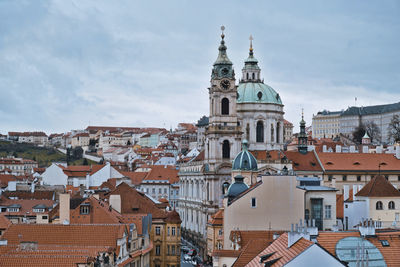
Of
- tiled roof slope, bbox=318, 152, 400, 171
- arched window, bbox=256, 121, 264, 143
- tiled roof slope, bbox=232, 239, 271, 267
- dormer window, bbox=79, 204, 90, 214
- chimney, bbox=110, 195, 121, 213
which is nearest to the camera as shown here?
tiled roof slope, bbox=232, 239, 271, 267

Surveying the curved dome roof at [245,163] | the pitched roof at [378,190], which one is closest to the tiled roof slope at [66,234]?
the pitched roof at [378,190]

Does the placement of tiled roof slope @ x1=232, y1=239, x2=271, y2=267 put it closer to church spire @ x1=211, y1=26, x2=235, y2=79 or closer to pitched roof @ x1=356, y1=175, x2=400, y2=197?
pitched roof @ x1=356, y1=175, x2=400, y2=197

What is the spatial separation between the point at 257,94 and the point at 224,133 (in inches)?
494

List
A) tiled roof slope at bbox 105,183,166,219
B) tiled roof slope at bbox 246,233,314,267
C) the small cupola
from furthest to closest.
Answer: tiled roof slope at bbox 105,183,166,219 → the small cupola → tiled roof slope at bbox 246,233,314,267

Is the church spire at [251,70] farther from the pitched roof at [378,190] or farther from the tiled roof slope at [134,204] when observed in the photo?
the tiled roof slope at [134,204]

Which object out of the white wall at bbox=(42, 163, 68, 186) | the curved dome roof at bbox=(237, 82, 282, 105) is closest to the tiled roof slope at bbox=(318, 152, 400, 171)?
the curved dome roof at bbox=(237, 82, 282, 105)

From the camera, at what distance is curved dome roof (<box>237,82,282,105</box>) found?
122938 mm

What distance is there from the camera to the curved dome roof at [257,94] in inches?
4840

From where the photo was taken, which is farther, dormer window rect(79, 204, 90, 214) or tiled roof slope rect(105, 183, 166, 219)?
tiled roof slope rect(105, 183, 166, 219)

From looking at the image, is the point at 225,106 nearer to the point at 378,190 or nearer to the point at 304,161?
the point at 304,161

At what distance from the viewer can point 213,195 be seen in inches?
4385

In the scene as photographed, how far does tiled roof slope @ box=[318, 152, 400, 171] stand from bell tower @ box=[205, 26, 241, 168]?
53.9ft

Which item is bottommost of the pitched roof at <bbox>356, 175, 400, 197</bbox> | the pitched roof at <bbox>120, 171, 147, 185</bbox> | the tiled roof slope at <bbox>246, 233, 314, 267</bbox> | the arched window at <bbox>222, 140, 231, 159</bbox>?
the tiled roof slope at <bbox>246, 233, 314, 267</bbox>

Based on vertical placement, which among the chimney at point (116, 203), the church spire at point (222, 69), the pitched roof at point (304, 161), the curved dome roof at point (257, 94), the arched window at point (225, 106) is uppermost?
the church spire at point (222, 69)
